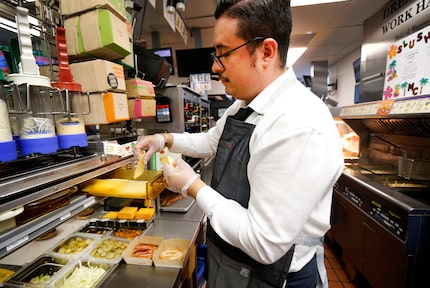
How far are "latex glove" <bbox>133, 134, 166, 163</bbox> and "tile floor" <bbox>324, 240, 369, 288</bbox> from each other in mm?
2290

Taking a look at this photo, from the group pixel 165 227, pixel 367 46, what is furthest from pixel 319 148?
pixel 367 46

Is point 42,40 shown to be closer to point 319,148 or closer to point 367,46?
point 319,148

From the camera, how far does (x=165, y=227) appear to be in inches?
60.8

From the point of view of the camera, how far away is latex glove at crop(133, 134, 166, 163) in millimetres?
1207

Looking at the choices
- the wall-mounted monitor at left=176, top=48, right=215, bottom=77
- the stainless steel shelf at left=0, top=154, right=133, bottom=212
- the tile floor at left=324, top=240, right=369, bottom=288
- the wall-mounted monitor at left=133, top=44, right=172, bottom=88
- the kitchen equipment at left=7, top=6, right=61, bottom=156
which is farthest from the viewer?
the wall-mounted monitor at left=176, top=48, right=215, bottom=77

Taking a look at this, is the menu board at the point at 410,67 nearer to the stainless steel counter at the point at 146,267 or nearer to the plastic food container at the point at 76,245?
the stainless steel counter at the point at 146,267

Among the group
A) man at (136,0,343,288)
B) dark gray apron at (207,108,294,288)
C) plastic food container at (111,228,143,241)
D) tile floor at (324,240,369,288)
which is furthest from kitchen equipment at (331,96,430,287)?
plastic food container at (111,228,143,241)

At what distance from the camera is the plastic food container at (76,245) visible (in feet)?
4.04

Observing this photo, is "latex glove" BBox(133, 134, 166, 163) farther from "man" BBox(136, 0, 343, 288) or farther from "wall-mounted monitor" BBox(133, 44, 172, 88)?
"wall-mounted monitor" BBox(133, 44, 172, 88)

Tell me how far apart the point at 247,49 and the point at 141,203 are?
1326 mm

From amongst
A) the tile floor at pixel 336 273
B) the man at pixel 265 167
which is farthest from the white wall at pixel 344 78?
the man at pixel 265 167

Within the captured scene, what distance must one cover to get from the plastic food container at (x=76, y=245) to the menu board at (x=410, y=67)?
2517 millimetres

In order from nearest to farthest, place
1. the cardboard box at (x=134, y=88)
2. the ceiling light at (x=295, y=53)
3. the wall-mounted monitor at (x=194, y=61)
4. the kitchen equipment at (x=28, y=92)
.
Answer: the kitchen equipment at (x=28, y=92)
the cardboard box at (x=134, y=88)
the wall-mounted monitor at (x=194, y=61)
the ceiling light at (x=295, y=53)

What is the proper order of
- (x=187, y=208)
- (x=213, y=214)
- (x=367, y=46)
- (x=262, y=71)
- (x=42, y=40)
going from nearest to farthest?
(x=213, y=214)
(x=262, y=71)
(x=42, y=40)
(x=187, y=208)
(x=367, y=46)
